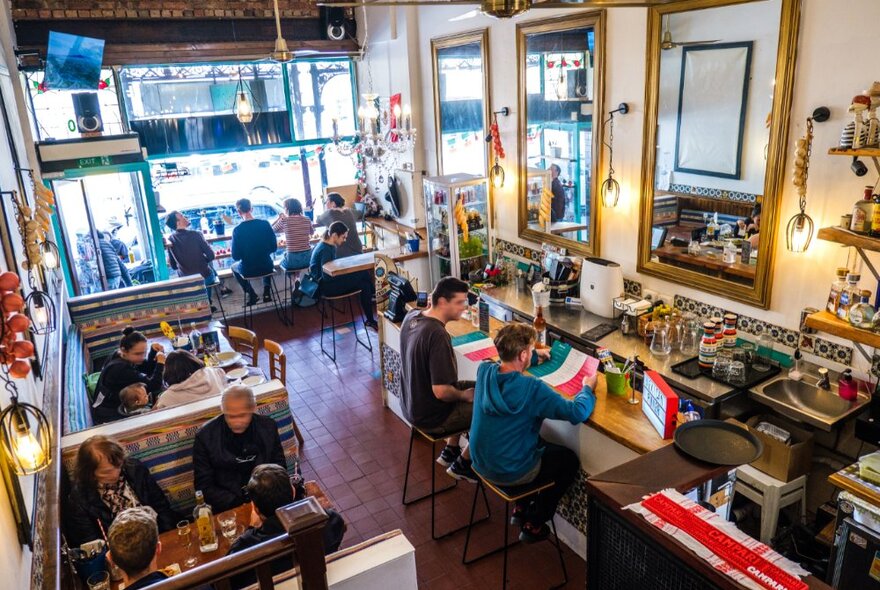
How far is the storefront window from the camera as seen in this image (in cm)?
734

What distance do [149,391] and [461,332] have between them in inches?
92.9

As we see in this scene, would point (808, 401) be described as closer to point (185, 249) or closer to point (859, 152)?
point (859, 152)

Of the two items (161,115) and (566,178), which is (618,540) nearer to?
(566,178)

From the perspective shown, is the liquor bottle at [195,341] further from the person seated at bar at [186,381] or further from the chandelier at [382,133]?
the chandelier at [382,133]

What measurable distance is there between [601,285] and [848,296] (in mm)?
1860

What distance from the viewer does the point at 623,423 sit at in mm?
3457

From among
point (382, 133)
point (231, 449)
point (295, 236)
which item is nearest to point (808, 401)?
point (231, 449)

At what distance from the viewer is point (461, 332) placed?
5.01m

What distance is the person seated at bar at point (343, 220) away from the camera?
7609 mm

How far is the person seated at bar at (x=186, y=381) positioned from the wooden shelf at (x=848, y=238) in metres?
3.81

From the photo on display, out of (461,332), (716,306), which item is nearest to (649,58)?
(716,306)

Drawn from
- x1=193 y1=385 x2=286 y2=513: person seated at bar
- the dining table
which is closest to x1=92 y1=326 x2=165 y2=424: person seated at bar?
x1=193 y1=385 x2=286 y2=513: person seated at bar

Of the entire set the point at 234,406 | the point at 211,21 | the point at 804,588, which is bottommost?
the point at 234,406

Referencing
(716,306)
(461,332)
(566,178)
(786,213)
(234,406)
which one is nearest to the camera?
(234,406)
